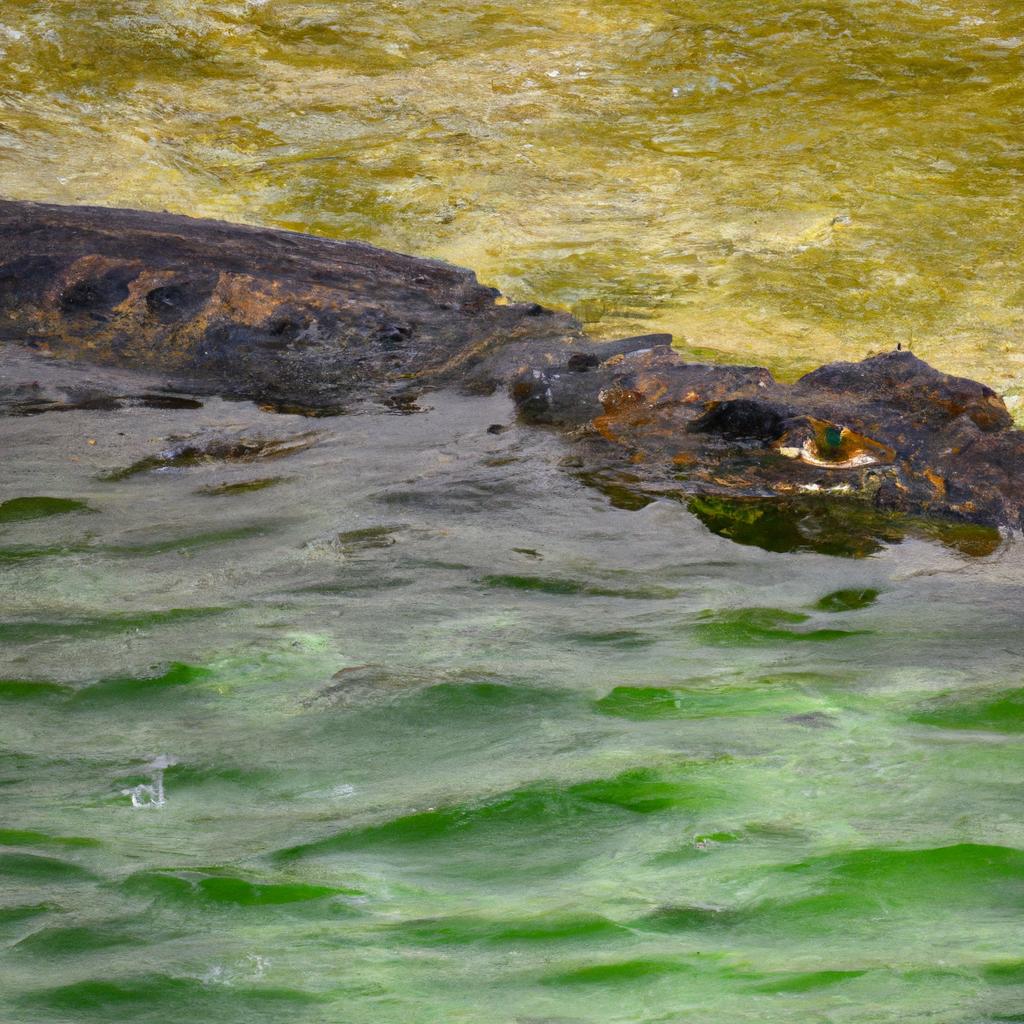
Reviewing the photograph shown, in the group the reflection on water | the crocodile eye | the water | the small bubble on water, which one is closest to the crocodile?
the crocodile eye

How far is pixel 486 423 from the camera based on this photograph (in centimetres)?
428

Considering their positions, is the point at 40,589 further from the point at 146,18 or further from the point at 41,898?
the point at 146,18

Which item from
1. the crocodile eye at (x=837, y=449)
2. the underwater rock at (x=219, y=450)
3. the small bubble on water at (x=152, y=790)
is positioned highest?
the crocodile eye at (x=837, y=449)

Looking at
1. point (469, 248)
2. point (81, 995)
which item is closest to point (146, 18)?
point (469, 248)

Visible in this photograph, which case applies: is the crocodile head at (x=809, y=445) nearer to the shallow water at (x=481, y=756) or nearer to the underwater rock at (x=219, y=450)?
the shallow water at (x=481, y=756)

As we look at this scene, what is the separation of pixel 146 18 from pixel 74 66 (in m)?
0.98

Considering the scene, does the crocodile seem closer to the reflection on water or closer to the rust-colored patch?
the rust-colored patch

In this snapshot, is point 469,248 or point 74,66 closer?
point 469,248

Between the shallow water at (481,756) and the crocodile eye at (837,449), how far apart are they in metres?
0.38

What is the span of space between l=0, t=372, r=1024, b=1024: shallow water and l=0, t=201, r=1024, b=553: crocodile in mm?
226

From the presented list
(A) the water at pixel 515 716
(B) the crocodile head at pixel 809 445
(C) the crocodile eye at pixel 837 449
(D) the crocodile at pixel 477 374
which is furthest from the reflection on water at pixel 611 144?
(C) the crocodile eye at pixel 837 449

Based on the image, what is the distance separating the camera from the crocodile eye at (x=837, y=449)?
12.5 ft

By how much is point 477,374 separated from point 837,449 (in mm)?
1282

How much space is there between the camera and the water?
1562 millimetres
